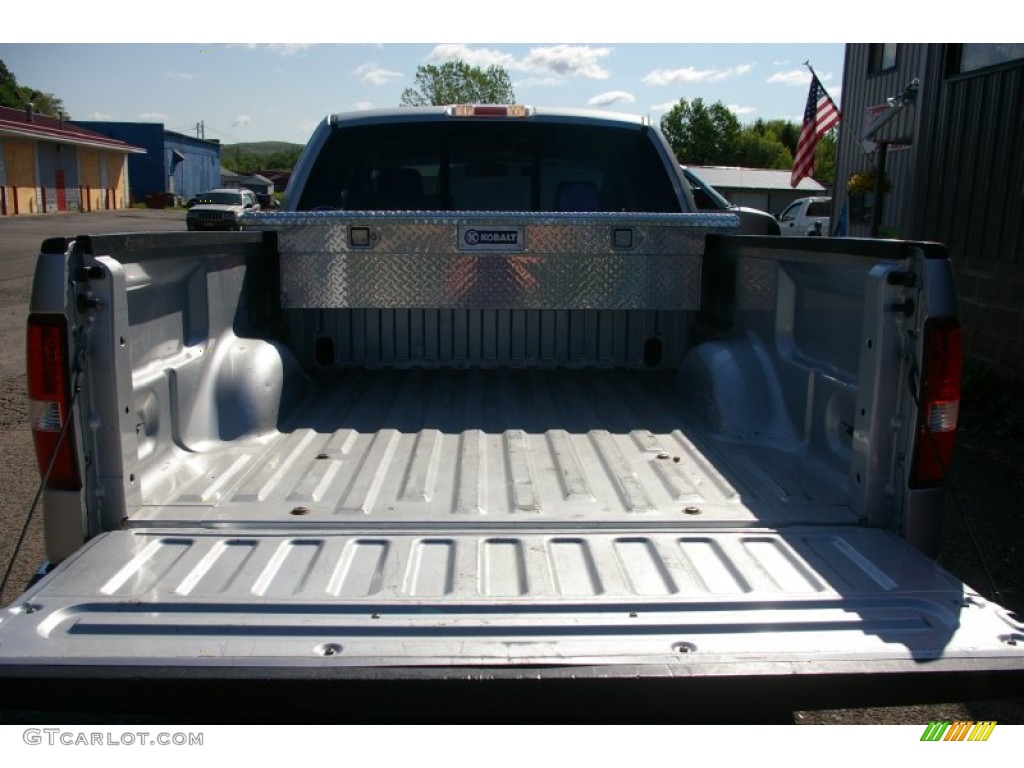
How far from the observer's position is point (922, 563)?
97.3 inches

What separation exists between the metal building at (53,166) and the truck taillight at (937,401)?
40.9m

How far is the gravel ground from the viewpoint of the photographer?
3.14 m

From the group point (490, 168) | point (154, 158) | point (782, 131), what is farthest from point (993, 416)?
point (782, 131)

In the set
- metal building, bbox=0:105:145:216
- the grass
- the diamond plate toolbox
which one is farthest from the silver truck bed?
metal building, bbox=0:105:145:216

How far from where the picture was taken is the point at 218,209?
34156mm

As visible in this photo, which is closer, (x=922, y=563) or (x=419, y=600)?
(x=419, y=600)

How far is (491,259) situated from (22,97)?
88.9 meters

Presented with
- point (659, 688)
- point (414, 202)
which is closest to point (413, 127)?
point (414, 202)

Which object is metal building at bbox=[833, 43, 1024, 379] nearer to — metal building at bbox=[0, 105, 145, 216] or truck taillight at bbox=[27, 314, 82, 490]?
truck taillight at bbox=[27, 314, 82, 490]

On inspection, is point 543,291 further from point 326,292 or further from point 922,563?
point 922,563

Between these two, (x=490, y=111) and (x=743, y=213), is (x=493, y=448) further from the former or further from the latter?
(x=743, y=213)

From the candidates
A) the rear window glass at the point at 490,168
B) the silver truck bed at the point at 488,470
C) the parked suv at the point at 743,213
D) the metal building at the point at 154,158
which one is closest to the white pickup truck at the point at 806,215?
the parked suv at the point at 743,213

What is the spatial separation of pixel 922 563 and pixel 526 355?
2.46m

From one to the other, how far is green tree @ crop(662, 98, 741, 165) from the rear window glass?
77489 mm
